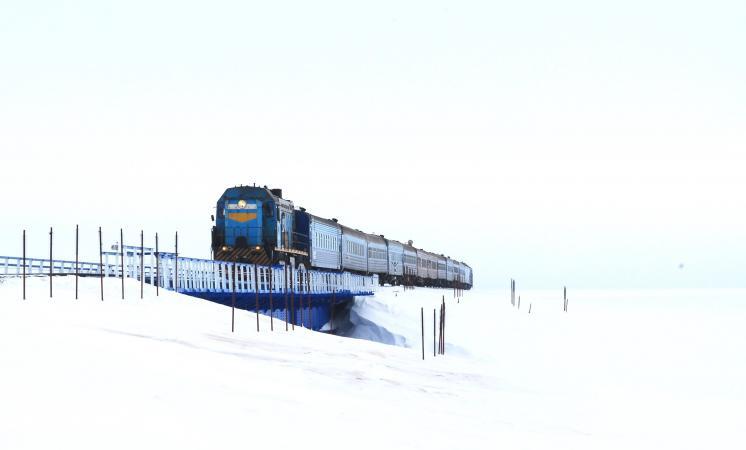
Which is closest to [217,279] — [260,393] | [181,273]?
[181,273]

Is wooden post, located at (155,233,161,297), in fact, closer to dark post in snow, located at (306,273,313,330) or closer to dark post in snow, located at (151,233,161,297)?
dark post in snow, located at (151,233,161,297)

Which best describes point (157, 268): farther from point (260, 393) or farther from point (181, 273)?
point (260, 393)

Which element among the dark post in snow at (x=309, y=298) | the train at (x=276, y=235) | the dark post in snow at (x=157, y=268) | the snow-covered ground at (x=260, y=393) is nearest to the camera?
the snow-covered ground at (x=260, y=393)

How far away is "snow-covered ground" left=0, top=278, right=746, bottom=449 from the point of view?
9.77 metres

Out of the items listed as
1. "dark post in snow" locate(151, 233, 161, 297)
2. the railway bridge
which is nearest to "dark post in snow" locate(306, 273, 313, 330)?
the railway bridge

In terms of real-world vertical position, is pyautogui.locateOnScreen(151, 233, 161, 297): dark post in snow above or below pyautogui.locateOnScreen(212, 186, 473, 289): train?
below

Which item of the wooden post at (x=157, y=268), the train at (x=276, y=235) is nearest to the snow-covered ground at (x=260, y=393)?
the wooden post at (x=157, y=268)

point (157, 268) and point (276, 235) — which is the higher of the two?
point (276, 235)

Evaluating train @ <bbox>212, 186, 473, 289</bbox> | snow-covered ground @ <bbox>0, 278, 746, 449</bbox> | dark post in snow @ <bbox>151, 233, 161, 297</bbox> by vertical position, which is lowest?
snow-covered ground @ <bbox>0, 278, 746, 449</bbox>

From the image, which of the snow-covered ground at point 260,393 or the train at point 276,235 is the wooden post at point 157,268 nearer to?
the snow-covered ground at point 260,393

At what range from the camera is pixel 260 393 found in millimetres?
12406

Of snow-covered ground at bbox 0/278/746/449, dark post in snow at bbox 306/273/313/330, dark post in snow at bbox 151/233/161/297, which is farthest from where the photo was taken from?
dark post in snow at bbox 306/273/313/330

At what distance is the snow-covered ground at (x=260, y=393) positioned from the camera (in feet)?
32.0

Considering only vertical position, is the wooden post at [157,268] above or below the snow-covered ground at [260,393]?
above
